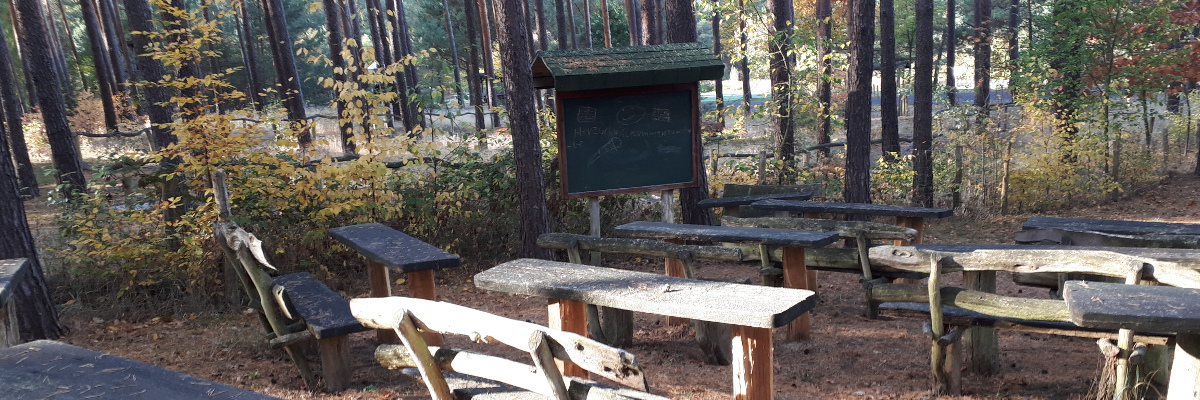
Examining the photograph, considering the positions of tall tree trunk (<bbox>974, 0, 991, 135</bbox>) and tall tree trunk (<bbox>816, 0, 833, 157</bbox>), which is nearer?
tall tree trunk (<bbox>816, 0, 833, 157</bbox>)

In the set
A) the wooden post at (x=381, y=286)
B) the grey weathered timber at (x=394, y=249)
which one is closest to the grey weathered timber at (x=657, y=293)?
the grey weathered timber at (x=394, y=249)

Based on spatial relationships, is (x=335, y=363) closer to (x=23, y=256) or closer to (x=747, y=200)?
(x=23, y=256)

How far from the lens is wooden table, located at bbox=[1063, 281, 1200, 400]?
3012 millimetres

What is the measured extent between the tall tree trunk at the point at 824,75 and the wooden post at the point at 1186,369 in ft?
23.8

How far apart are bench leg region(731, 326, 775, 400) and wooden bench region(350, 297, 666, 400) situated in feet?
2.44

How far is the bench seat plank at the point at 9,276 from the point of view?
393cm

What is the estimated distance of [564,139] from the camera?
7.36m

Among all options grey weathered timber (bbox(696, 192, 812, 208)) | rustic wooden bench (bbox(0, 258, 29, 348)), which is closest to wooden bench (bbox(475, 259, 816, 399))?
rustic wooden bench (bbox(0, 258, 29, 348))

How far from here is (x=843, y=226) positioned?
629cm

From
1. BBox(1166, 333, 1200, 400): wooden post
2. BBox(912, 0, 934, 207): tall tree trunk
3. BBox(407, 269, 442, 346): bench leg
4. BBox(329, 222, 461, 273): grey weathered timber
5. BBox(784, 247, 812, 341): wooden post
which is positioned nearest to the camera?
BBox(1166, 333, 1200, 400): wooden post

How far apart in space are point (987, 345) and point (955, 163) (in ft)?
26.7

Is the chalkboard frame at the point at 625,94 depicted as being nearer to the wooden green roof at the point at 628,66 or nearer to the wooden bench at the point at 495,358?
the wooden green roof at the point at 628,66

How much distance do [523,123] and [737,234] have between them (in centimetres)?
315

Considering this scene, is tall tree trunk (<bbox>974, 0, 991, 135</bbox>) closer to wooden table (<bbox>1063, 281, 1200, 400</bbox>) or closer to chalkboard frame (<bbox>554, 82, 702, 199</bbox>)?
chalkboard frame (<bbox>554, 82, 702, 199</bbox>)
